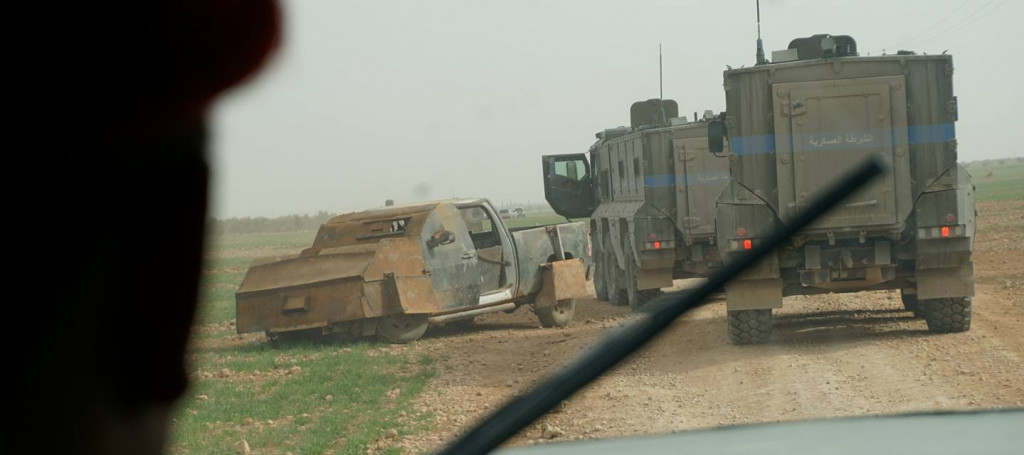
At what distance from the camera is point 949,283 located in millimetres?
11914

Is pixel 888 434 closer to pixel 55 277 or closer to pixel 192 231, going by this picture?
pixel 192 231

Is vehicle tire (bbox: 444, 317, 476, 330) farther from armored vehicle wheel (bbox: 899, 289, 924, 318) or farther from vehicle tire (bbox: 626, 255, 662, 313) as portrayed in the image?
armored vehicle wheel (bbox: 899, 289, 924, 318)

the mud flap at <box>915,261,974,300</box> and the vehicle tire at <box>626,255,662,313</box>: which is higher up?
the mud flap at <box>915,261,974,300</box>

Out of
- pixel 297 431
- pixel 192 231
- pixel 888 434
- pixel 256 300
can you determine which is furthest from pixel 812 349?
pixel 192 231

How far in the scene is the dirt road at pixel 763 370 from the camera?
861cm

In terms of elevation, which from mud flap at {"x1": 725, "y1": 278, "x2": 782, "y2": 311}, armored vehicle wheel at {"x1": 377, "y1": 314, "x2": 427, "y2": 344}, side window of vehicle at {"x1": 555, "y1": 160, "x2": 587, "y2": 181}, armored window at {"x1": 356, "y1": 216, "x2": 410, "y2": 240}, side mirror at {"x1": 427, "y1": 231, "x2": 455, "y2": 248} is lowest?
armored vehicle wheel at {"x1": 377, "y1": 314, "x2": 427, "y2": 344}

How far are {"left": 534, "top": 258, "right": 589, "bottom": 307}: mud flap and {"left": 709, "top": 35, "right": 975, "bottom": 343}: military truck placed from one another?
4.61 metres

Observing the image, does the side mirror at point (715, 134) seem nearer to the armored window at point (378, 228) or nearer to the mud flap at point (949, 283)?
the mud flap at point (949, 283)

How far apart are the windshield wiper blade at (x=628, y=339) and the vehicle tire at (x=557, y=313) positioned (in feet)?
51.0

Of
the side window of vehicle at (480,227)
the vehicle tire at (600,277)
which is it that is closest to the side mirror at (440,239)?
the side window of vehicle at (480,227)

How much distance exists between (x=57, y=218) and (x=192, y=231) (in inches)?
8.8

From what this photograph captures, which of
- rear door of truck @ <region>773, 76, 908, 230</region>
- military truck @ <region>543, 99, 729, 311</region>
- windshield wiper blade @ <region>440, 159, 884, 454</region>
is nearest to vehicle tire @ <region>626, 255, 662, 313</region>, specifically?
military truck @ <region>543, 99, 729, 311</region>

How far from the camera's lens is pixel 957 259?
11836mm

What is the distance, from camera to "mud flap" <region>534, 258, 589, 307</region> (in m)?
16.7
